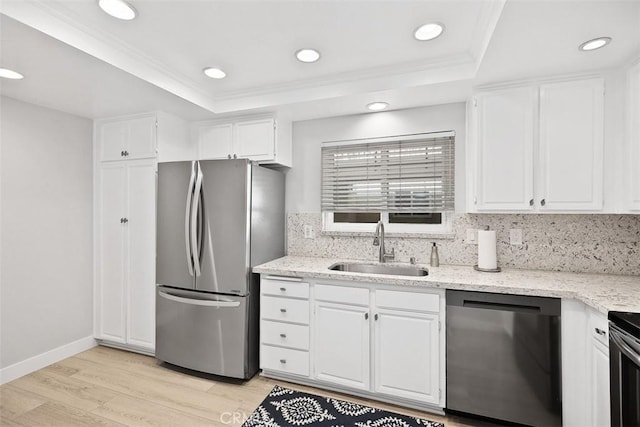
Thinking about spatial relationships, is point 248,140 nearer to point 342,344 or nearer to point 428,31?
point 428,31

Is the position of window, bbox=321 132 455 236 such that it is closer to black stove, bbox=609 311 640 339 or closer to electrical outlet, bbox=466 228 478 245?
electrical outlet, bbox=466 228 478 245

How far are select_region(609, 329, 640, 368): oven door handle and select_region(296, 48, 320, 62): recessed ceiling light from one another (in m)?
2.23

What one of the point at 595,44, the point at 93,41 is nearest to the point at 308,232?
the point at 93,41

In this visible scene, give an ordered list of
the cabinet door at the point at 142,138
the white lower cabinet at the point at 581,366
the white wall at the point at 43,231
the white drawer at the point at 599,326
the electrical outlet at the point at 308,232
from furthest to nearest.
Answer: the electrical outlet at the point at 308,232
the cabinet door at the point at 142,138
the white wall at the point at 43,231
the white lower cabinet at the point at 581,366
the white drawer at the point at 599,326

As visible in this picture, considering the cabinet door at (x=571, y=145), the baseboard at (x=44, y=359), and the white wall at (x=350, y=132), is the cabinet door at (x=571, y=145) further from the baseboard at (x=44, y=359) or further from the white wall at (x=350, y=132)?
the baseboard at (x=44, y=359)

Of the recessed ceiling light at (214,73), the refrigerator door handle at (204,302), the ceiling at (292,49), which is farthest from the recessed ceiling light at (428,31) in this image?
the refrigerator door handle at (204,302)

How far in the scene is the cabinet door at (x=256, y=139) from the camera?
9.53ft

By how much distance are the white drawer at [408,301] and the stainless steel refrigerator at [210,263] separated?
3.46 ft

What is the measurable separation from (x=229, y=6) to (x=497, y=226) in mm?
2446

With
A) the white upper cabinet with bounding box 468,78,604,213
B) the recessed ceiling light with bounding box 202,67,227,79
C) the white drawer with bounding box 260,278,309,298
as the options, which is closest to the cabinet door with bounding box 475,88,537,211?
the white upper cabinet with bounding box 468,78,604,213

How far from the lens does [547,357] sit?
186cm

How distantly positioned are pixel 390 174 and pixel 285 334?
1654 millimetres

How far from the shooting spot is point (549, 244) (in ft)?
7.98

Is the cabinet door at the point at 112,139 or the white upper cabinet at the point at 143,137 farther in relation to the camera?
the cabinet door at the point at 112,139
